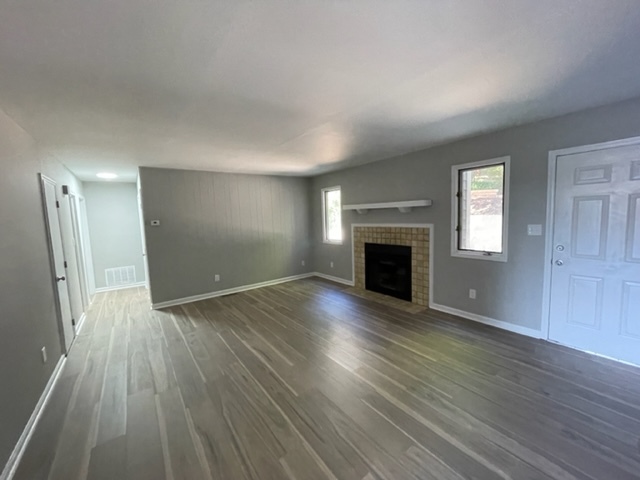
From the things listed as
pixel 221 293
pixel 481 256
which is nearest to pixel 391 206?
pixel 481 256

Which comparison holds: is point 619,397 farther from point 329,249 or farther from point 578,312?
point 329,249

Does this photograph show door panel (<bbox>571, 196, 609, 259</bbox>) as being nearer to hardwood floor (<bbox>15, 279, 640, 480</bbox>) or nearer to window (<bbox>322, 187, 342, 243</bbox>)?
hardwood floor (<bbox>15, 279, 640, 480</bbox>)

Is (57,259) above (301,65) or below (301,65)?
below

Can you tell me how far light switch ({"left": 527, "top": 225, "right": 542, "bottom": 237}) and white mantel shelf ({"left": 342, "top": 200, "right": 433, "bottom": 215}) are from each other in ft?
4.10

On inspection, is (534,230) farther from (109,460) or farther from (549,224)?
(109,460)

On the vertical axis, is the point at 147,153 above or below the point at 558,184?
above

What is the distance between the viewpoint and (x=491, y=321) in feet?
11.4

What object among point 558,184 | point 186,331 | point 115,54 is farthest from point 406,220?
point 115,54

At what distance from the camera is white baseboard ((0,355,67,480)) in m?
1.62

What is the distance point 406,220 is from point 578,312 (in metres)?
2.31

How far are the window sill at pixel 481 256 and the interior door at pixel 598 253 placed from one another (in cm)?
49

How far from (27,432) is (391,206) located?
14.7 ft

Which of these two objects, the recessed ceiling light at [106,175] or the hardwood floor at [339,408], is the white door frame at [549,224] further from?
the recessed ceiling light at [106,175]

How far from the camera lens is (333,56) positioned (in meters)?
1.56
